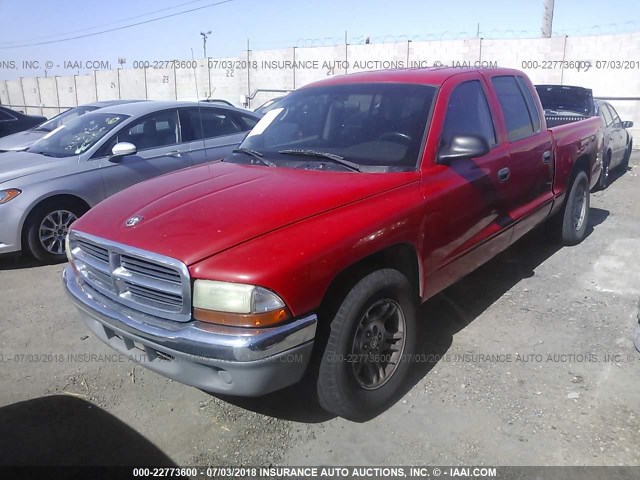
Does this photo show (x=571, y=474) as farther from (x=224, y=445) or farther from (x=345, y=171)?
(x=345, y=171)

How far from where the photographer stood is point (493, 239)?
4004 millimetres

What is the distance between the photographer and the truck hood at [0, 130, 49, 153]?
7480mm

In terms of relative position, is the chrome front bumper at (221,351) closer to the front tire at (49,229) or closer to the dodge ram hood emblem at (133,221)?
the dodge ram hood emblem at (133,221)

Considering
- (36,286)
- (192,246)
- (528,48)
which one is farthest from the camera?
(528,48)

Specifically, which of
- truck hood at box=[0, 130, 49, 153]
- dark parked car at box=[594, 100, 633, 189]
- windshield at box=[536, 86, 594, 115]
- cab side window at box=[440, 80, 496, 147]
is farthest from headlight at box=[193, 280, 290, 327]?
windshield at box=[536, 86, 594, 115]

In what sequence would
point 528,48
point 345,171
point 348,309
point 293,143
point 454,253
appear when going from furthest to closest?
1. point 528,48
2. point 293,143
3. point 454,253
4. point 345,171
5. point 348,309

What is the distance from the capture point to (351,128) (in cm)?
358

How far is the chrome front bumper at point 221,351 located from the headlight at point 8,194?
3343 millimetres

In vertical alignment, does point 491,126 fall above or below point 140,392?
above

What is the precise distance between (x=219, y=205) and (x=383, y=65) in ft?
56.6

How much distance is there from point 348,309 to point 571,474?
52.8 inches

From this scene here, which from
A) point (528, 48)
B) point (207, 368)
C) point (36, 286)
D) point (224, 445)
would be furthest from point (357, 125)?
point (528, 48)

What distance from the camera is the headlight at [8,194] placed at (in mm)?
5285

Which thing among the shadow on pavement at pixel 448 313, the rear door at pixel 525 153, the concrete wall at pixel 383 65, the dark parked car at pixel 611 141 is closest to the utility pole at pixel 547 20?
the concrete wall at pixel 383 65
